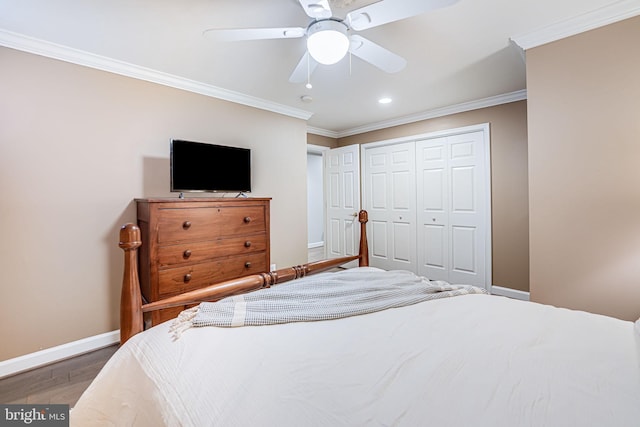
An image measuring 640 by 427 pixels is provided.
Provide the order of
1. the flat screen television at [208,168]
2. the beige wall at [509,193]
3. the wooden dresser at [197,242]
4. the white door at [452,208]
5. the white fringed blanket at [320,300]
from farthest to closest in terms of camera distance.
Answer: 1. the white door at [452,208]
2. the beige wall at [509,193]
3. the flat screen television at [208,168]
4. the wooden dresser at [197,242]
5. the white fringed blanket at [320,300]

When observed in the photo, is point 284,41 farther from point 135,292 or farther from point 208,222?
point 135,292

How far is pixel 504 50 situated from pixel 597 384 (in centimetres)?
252

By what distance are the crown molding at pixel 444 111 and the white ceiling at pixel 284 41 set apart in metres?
0.08

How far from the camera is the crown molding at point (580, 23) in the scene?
180 cm

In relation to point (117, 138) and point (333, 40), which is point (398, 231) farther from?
point (117, 138)

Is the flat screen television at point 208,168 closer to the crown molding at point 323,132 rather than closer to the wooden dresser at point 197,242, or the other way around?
the wooden dresser at point 197,242

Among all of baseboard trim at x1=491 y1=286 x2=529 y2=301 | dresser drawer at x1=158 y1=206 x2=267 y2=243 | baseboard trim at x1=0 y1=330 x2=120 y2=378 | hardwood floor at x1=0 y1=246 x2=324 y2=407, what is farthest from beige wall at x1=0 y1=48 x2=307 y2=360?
baseboard trim at x1=491 y1=286 x2=529 y2=301

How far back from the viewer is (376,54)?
1765mm

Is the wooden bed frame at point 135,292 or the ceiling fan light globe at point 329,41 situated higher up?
the ceiling fan light globe at point 329,41

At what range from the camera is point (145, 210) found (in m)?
2.32

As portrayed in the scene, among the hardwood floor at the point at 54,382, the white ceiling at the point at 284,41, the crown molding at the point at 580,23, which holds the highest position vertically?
the white ceiling at the point at 284,41

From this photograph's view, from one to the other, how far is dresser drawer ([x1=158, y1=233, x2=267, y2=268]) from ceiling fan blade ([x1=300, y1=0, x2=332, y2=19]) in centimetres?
187

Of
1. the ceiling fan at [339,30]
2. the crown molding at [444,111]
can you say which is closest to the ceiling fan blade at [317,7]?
the ceiling fan at [339,30]

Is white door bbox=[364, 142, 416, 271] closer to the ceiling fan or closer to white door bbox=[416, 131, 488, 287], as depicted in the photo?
white door bbox=[416, 131, 488, 287]
